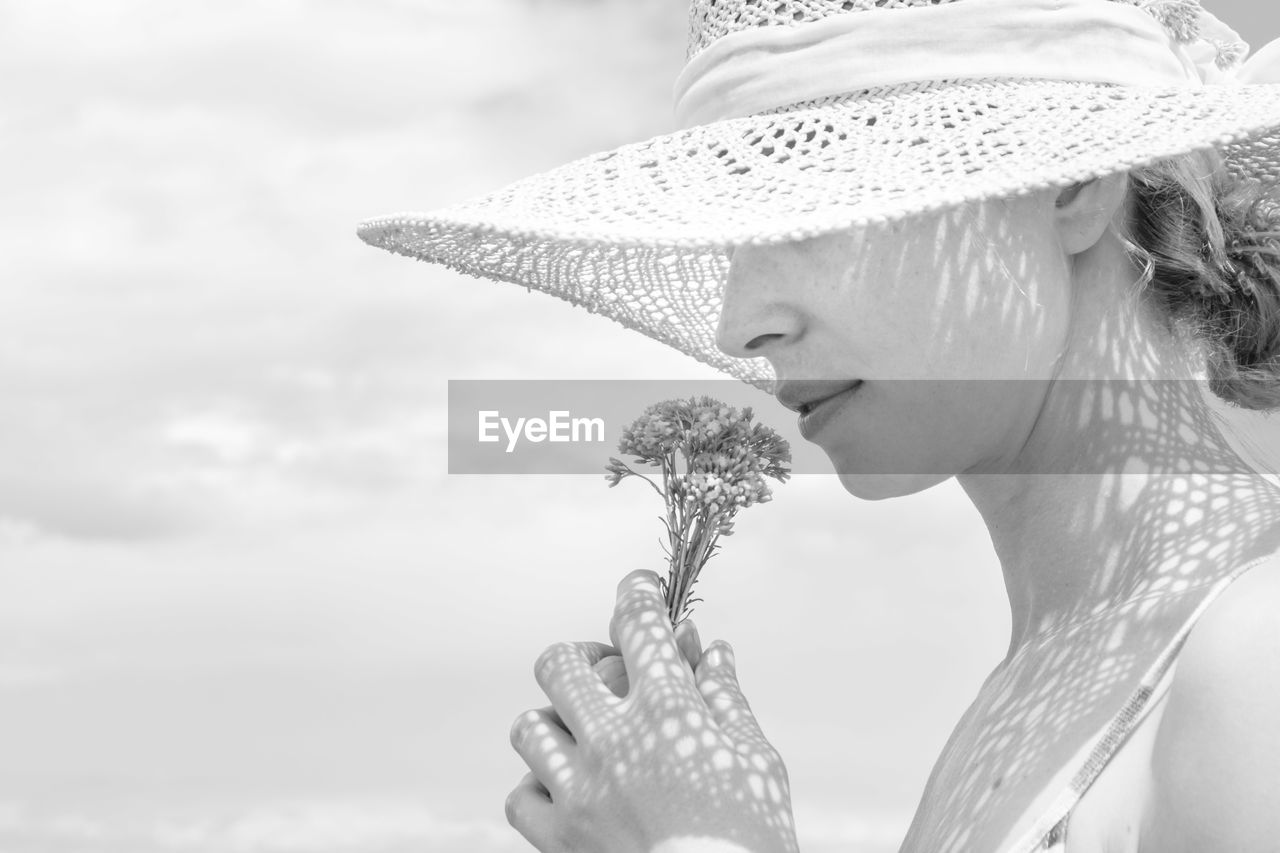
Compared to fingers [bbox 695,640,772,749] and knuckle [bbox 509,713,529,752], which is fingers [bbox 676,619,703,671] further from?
knuckle [bbox 509,713,529,752]

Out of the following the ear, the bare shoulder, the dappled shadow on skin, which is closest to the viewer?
the bare shoulder

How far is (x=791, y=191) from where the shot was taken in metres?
1.36

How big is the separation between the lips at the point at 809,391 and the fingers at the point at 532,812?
22.1 inches

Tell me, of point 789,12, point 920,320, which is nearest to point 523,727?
point 920,320

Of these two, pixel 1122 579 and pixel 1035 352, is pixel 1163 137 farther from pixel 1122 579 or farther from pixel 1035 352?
pixel 1122 579

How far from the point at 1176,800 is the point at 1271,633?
17 cm

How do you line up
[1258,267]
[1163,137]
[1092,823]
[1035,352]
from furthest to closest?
1. [1258,267]
2. [1035,352]
3. [1163,137]
4. [1092,823]

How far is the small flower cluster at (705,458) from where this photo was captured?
156cm

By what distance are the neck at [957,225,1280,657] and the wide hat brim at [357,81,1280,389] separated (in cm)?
21

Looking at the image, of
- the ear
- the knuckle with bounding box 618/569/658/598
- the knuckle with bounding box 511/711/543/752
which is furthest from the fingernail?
the ear

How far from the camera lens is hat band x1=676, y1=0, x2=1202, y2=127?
1.46 meters

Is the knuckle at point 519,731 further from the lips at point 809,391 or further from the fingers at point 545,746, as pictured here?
the lips at point 809,391

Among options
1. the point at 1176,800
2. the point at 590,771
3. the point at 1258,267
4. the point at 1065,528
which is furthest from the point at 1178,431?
the point at 590,771

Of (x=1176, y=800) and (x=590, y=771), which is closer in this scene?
(x=1176, y=800)
